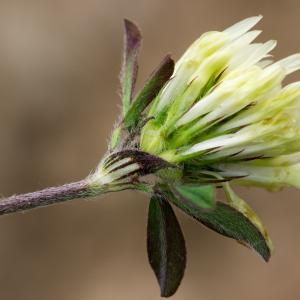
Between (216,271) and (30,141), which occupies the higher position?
(30,141)

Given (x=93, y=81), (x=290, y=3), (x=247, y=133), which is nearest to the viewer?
(x=247, y=133)

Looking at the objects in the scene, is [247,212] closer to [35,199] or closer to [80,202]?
[35,199]

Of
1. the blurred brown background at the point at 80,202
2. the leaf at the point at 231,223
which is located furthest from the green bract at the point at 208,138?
the blurred brown background at the point at 80,202

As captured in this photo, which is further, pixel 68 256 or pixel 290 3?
pixel 290 3

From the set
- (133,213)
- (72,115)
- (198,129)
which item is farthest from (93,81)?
(198,129)

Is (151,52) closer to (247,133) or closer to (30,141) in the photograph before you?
(30,141)

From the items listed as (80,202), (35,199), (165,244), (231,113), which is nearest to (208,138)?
(231,113)

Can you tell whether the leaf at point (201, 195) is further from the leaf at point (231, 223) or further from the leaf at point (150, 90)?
the leaf at point (150, 90)
